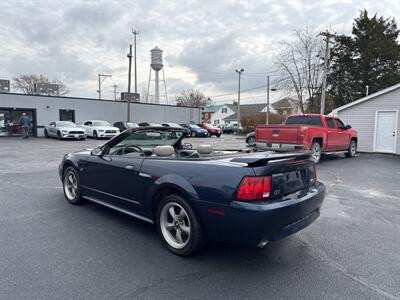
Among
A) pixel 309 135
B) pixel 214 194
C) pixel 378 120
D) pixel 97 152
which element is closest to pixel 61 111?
pixel 309 135

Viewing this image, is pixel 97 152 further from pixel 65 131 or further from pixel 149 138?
pixel 65 131

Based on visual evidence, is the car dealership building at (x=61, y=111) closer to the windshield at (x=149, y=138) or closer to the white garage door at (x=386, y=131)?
the white garage door at (x=386, y=131)

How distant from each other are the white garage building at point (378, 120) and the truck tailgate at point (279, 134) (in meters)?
8.63

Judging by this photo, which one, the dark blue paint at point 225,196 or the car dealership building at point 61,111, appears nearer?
the dark blue paint at point 225,196

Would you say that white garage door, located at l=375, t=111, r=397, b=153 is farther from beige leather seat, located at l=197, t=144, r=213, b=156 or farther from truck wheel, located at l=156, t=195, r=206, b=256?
truck wheel, located at l=156, t=195, r=206, b=256

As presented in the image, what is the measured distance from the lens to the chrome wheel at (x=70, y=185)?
520cm

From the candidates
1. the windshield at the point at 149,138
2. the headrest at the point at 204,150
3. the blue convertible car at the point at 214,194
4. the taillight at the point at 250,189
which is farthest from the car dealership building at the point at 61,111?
the taillight at the point at 250,189

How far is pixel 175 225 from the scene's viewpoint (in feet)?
11.3

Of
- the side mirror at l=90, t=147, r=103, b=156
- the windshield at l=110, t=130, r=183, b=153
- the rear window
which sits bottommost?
A: the side mirror at l=90, t=147, r=103, b=156

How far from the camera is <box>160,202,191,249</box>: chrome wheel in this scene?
333 cm

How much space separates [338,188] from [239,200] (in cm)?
515

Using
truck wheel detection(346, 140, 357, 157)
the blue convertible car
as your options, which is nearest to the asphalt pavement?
the blue convertible car

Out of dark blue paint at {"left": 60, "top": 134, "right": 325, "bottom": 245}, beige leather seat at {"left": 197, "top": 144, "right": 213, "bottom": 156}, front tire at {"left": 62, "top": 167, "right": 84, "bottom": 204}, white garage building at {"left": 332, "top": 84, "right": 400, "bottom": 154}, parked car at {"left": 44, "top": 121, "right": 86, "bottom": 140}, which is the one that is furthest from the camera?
parked car at {"left": 44, "top": 121, "right": 86, "bottom": 140}

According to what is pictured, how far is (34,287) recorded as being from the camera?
2.66 meters
